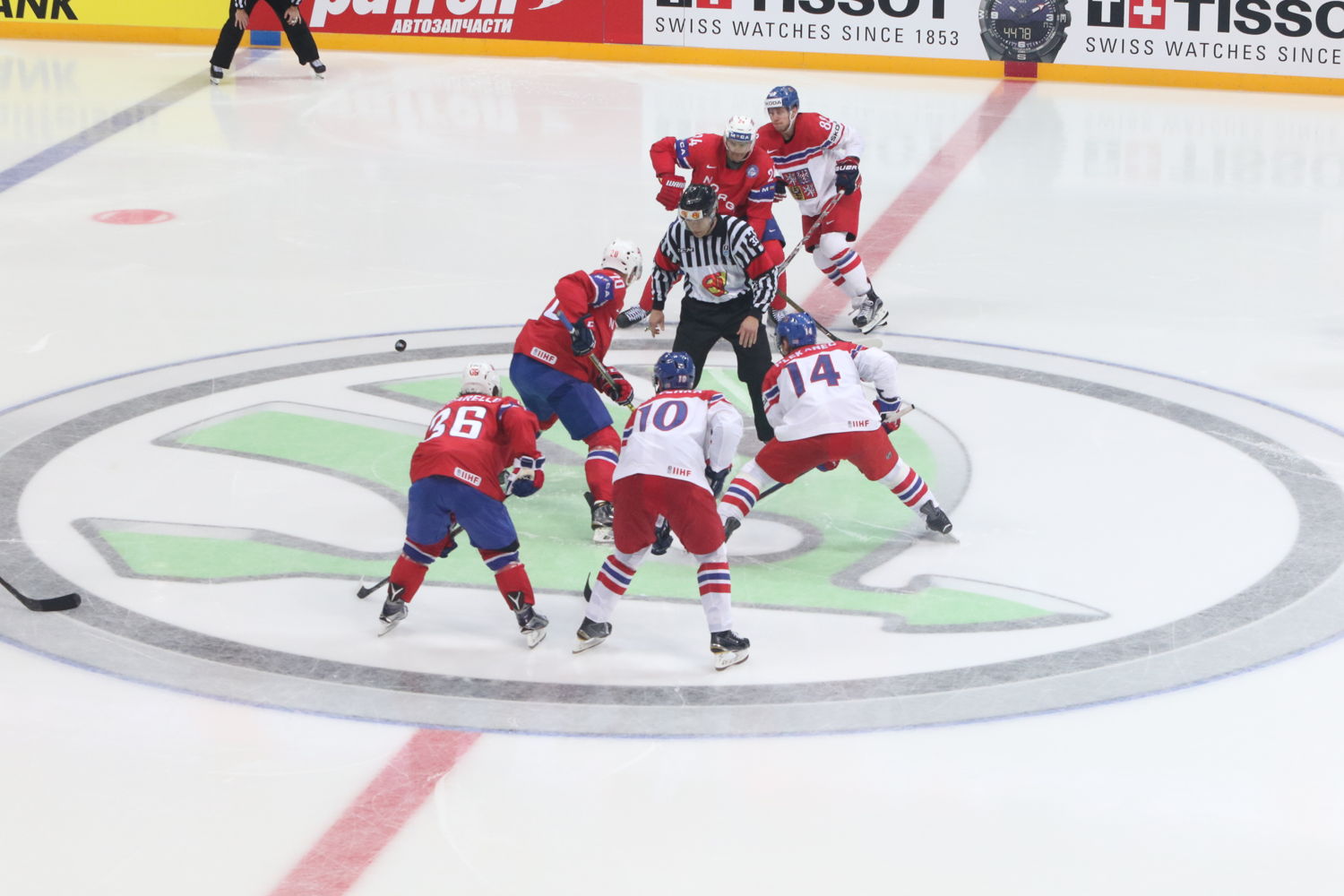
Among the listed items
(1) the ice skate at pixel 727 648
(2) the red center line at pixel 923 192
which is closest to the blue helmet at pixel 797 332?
(1) the ice skate at pixel 727 648

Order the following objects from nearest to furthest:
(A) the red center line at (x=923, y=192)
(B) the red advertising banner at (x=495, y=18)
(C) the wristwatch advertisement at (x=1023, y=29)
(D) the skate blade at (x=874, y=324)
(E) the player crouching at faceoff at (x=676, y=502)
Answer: (E) the player crouching at faceoff at (x=676, y=502) → (D) the skate blade at (x=874, y=324) → (A) the red center line at (x=923, y=192) → (C) the wristwatch advertisement at (x=1023, y=29) → (B) the red advertising banner at (x=495, y=18)

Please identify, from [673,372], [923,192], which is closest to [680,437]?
[673,372]

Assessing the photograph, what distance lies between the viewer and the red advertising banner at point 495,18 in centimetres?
1584

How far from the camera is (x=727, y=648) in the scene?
5.27 meters

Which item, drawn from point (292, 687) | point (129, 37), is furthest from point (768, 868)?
point (129, 37)

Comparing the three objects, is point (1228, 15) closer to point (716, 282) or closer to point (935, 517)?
point (716, 282)

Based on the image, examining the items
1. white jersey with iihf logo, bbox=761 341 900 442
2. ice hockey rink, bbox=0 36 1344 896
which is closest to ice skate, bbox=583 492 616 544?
ice hockey rink, bbox=0 36 1344 896

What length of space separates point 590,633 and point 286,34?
11.1m

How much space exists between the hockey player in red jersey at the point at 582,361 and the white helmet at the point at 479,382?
0.80 m

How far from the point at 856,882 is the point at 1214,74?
12019mm

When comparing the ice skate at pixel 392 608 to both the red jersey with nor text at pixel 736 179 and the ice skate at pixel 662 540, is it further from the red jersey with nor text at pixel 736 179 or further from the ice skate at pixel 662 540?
the red jersey with nor text at pixel 736 179

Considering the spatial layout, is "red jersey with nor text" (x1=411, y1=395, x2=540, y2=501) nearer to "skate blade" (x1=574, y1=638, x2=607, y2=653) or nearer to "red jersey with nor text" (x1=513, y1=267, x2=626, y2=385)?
"skate blade" (x1=574, y1=638, x2=607, y2=653)

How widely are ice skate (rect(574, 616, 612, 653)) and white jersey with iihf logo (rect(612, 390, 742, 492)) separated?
0.47 metres

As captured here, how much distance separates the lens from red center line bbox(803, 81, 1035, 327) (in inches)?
379
